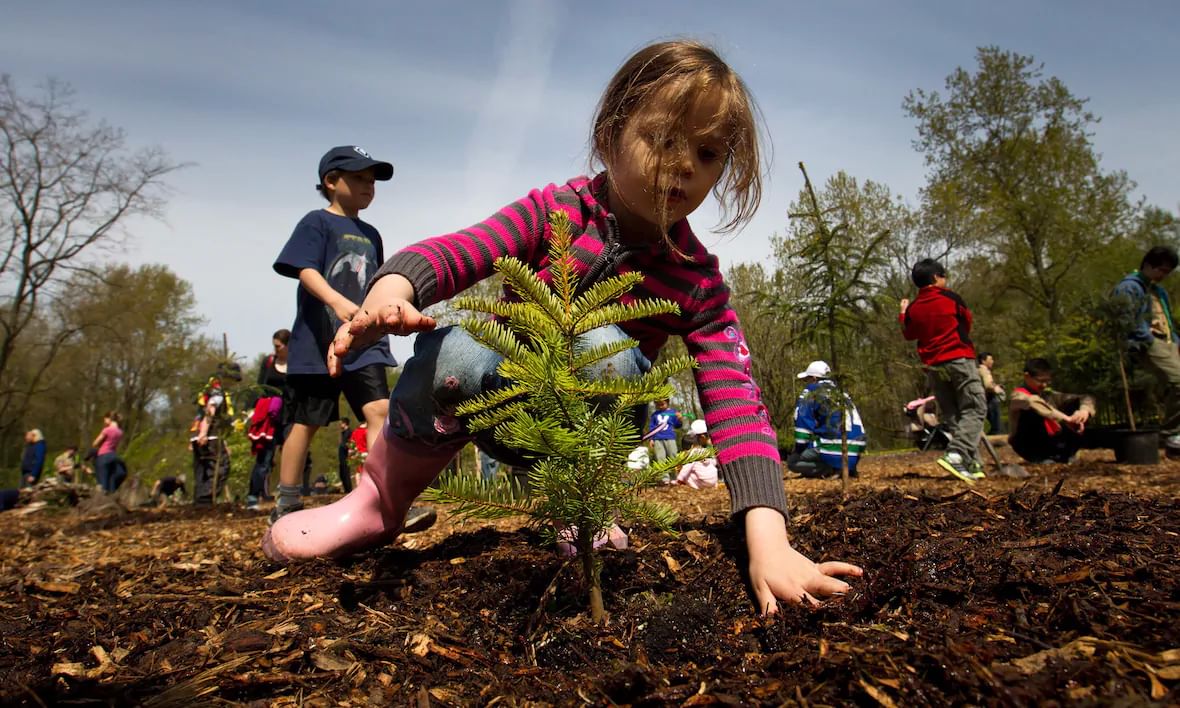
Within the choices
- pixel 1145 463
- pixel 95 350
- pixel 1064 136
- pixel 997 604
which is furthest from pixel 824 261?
pixel 95 350

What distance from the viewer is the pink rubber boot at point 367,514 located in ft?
6.69

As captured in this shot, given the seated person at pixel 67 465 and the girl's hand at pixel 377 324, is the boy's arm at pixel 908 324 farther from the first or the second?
the seated person at pixel 67 465

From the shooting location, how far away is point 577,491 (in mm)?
1338

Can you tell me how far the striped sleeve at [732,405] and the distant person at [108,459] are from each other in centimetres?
1222

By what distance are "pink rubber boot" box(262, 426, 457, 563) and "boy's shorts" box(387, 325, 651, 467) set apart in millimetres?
97

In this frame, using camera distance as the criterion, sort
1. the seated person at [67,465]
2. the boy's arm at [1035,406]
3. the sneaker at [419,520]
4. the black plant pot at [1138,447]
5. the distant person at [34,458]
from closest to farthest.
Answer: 1. the sneaker at [419,520]
2. the black plant pot at [1138,447]
3. the boy's arm at [1035,406]
4. the seated person at [67,465]
5. the distant person at [34,458]

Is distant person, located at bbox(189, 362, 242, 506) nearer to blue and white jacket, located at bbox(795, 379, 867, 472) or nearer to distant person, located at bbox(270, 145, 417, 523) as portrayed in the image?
distant person, located at bbox(270, 145, 417, 523)

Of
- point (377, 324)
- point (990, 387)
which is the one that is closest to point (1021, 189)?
point (990, 387)

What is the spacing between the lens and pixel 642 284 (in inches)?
80.5

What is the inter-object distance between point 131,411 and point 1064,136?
35.4 m

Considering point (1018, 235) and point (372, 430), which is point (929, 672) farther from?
point (1018, 235)

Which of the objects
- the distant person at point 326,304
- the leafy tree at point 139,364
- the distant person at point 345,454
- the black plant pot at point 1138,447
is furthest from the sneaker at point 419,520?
the leafy tree at point 139,364

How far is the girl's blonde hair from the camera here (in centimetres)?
187

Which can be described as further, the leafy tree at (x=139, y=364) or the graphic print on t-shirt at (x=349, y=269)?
the leafy tree at (x=139, y=364)
